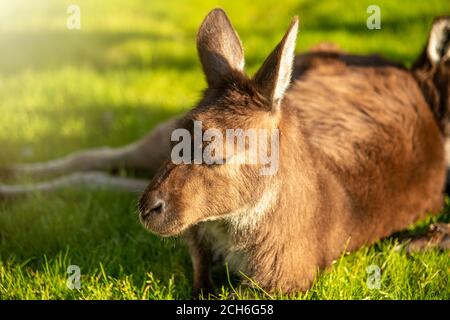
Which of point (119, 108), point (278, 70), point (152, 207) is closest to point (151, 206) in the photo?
point (152, 207)

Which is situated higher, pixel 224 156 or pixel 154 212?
pixel 224 156

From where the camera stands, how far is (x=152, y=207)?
10.7 feet

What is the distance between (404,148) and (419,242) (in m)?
0.59

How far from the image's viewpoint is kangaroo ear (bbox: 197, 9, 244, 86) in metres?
3.59

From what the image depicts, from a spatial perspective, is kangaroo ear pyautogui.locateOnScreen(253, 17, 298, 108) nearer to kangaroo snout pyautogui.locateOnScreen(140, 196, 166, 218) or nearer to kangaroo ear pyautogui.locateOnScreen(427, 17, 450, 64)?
kangaroo snout pyautogui.locateOnScreen(140, 196, 166, 218)

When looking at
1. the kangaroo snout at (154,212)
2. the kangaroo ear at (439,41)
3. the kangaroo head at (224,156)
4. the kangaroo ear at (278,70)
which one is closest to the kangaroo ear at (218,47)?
the kangaroo head at (224,156)

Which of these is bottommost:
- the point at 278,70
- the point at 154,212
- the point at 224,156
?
the point at 154,212

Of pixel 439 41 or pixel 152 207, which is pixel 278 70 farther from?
pixel 439 41

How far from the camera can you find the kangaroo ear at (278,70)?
10.2ft

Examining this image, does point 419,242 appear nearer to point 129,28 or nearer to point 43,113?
point 43,113

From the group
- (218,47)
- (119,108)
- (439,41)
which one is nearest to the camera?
(218,47)

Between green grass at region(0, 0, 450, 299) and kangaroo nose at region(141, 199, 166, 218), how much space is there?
655 mm

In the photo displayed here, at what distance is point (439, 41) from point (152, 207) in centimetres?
277

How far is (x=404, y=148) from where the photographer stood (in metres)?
4.41
